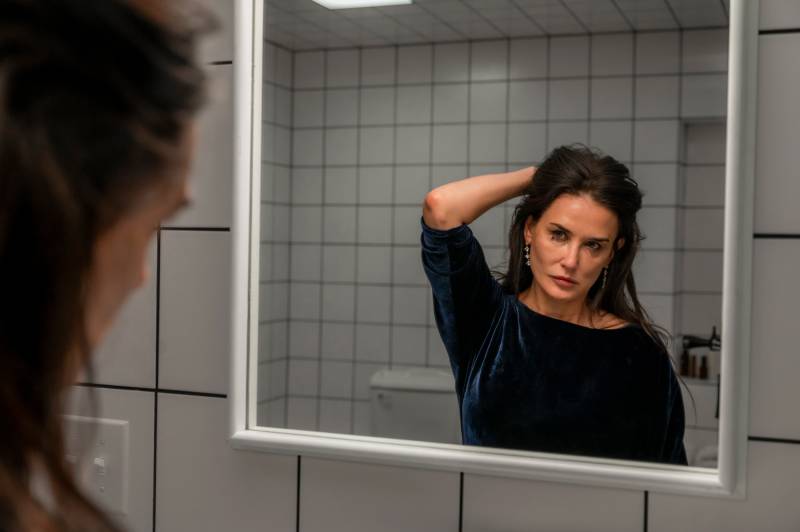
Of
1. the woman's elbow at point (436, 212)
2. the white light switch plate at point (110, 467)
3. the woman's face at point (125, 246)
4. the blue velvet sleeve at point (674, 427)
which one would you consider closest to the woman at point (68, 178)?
the woman's face at point (125, 246)

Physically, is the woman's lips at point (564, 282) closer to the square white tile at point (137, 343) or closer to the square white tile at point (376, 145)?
the square white tile at point (376, 145)

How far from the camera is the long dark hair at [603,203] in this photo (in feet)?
3.04

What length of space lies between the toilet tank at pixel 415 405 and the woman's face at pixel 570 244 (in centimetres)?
18

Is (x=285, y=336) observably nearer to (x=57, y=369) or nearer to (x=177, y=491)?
(x=177, y=491)

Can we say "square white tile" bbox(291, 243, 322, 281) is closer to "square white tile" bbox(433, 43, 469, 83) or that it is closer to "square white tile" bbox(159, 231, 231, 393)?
"square white tile" bbox(159, 231, 231, 393)

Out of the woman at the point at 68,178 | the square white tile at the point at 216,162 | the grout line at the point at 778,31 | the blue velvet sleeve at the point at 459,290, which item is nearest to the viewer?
the woman at the point at 68,178

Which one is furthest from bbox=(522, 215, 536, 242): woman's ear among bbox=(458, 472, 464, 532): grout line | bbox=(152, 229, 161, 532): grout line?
bbox=(152, 229, 161, 532): grout line

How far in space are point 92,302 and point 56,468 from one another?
94 millimetres

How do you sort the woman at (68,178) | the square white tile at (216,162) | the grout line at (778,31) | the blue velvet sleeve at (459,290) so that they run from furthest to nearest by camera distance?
1. the square white tile at (216,162)
2. the blue velvet sleeve at (459,290)
3. the grout line at (778,31)
4. the woman at (68,178)

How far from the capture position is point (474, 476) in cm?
101

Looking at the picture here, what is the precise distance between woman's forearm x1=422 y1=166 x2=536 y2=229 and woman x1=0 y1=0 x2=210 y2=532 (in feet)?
1.81

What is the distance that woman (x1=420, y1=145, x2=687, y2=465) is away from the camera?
936 millimetres

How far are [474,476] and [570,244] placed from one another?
31 centimetres

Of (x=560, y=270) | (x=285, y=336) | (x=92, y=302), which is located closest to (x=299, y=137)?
(x=285, y=336)
